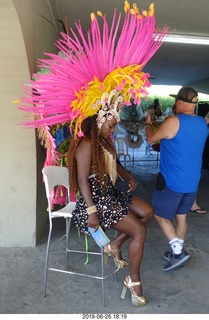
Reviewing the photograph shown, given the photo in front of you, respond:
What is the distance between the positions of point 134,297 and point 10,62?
232cm

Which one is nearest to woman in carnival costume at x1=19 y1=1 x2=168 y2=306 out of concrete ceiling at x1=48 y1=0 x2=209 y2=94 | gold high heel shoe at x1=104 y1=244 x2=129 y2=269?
gold high heel shoe at x1=104 y1=244 x2=129 y2=269

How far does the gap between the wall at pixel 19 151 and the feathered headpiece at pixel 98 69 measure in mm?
972

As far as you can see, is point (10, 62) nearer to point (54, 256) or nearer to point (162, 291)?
point (54, 256)

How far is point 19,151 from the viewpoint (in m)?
3.29

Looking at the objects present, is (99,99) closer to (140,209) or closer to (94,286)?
(140,209)

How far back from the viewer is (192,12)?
186 inches

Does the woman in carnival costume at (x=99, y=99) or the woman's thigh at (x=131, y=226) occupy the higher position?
the woman in carnival costume at (x=99, y=99)

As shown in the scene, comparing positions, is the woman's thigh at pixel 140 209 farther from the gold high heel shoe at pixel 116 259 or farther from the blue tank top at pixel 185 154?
the blue tank top at pixel 185 154

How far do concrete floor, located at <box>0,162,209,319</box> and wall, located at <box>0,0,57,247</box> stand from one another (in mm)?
222

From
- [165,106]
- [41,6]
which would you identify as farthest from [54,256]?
[165,106]

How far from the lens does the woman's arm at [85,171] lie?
2.26m

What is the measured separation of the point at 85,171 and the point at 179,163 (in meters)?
1.05

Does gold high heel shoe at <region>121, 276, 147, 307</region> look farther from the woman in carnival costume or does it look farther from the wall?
the wall

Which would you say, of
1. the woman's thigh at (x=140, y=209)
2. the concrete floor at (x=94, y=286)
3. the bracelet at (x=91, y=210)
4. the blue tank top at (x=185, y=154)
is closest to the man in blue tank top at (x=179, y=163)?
the blue tank top at (x=185, y=154)
